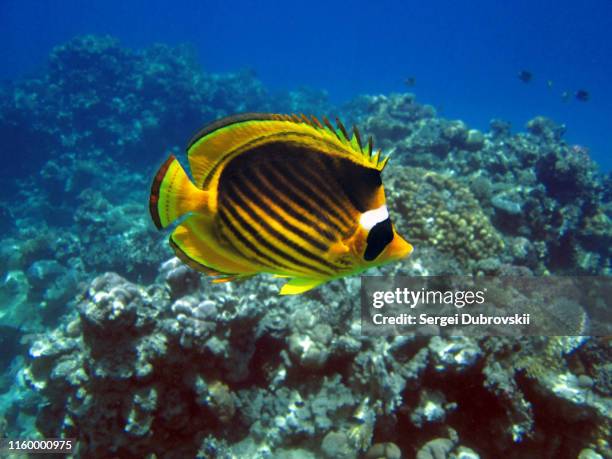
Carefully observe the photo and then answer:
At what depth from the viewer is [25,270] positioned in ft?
34.6

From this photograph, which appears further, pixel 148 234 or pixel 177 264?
pixel 148 234

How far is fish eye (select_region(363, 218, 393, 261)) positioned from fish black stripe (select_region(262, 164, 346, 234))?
8cm

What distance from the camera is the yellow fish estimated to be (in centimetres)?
111

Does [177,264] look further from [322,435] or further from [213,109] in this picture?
[213,109]

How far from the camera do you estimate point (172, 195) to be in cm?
105

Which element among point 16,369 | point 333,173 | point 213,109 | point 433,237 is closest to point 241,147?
point 333,173

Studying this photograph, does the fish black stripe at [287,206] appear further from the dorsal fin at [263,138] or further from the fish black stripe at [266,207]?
the dorsal fin at [263,138]

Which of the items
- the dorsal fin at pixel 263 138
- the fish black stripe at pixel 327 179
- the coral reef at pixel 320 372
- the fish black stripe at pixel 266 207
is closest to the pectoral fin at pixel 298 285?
the fish black stripe at pixel 266 207

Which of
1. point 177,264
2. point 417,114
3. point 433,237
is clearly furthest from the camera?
point 417,114

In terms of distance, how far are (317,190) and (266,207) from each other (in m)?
0.16

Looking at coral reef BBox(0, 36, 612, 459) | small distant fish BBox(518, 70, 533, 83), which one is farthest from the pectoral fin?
small distant fish BBox(518, 70, 533, 83)

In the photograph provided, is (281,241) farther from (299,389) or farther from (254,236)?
(299,389)

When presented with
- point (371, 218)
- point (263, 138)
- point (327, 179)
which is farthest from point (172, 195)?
point (371, 218)

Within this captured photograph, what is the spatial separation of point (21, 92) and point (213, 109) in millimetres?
10472
